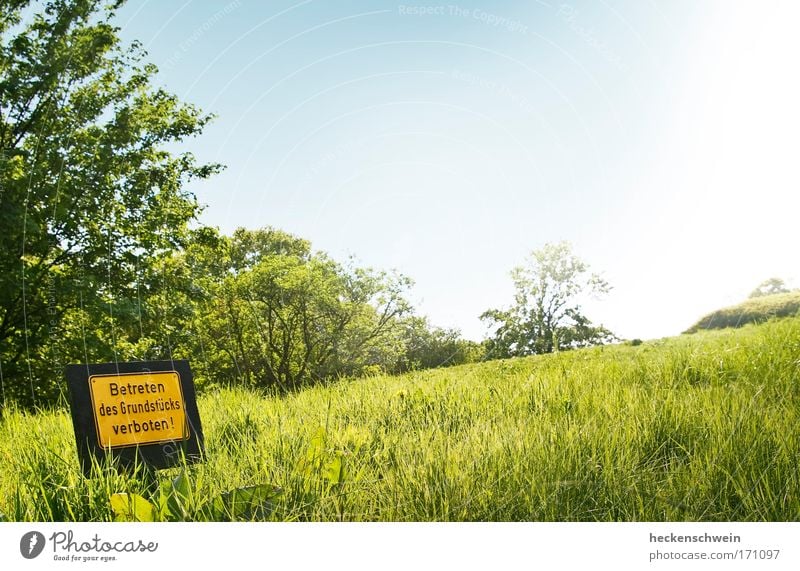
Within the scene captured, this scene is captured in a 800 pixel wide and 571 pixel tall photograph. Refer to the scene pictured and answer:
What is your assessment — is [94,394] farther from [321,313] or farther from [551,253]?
[551,253]

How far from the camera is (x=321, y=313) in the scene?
148 inches

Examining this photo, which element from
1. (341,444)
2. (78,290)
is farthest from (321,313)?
(78,290)

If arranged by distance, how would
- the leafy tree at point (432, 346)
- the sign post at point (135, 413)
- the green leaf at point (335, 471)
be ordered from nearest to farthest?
1. the green leaf at point (335, 471)
2. the sign post at point (135, 413)
3. the leafy tree at point (432, 346)

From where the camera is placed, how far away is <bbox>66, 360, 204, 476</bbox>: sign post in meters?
2.32

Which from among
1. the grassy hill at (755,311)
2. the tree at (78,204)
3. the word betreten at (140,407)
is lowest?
the grassy hill at (755,311)

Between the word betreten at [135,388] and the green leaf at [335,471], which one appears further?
the word betreten at [135,388]

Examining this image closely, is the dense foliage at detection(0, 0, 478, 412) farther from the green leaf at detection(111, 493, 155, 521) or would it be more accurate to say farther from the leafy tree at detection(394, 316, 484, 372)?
the green leaf at detection(111, 493, 155, 521)

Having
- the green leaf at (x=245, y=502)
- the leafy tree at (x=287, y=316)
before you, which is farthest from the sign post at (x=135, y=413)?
the leafy tree at (x=287, y=316)

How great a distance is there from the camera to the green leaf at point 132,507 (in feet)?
6.50

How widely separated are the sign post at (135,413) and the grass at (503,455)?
0.33 ft

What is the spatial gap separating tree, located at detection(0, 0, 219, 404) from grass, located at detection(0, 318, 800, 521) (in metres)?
3.09

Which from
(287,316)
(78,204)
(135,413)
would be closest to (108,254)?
(78,204)

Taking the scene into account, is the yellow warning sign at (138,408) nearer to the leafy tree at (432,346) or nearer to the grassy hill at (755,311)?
the leafy tree at (432,346)

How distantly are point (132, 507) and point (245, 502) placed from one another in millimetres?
393
